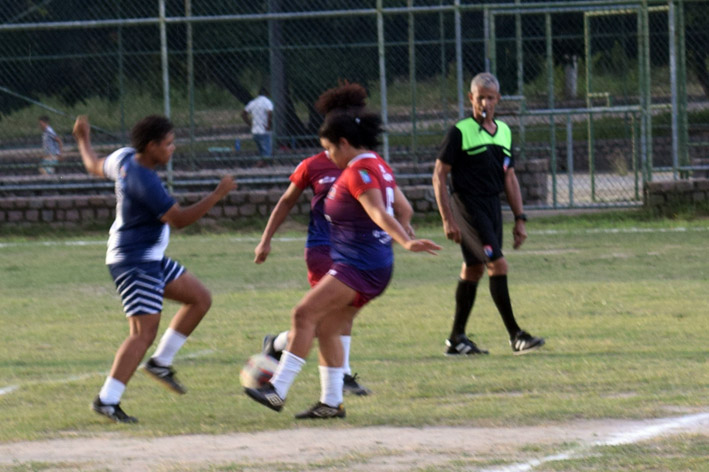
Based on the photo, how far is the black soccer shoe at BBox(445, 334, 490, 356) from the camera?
8.60 meters

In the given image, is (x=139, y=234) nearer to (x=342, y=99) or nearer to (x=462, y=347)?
(x=342, y=99)

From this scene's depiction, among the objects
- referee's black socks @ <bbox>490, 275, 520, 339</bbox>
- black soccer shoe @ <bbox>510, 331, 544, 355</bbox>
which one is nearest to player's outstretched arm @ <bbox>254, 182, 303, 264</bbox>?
referee's black socks @ <bbox>490, 275, 520, 339</bbox>

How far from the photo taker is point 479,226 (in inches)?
343

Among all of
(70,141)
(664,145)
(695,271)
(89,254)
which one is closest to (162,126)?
(695,271)

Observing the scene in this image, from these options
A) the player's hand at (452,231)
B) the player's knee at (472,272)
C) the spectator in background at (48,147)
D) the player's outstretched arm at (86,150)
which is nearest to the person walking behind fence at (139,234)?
the player's outstretched arm at (86,150)

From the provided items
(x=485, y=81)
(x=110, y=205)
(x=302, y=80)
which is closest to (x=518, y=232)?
(x=485, y=81)

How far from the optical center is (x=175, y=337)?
7293mm

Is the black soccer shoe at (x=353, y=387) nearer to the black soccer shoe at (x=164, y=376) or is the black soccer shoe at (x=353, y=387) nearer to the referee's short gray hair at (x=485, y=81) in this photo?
the black soccer shoe at (x=164, y=376)

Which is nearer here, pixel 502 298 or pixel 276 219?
pixel 276 219

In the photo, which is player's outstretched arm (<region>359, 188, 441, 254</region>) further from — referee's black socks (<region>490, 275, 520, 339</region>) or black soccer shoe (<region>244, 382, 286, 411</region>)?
referee's black socks (<region>490, 275, 520, 339</region>)

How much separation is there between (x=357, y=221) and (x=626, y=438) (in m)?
1.68

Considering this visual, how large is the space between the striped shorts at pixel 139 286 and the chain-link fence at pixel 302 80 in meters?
10.6

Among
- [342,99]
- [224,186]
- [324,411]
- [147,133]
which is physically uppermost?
[342,99]

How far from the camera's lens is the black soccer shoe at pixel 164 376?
23.5 ft
